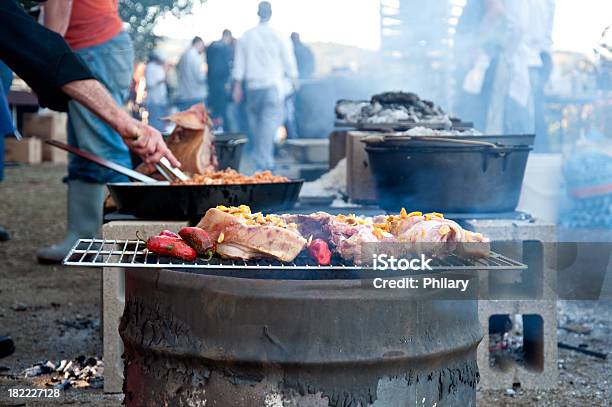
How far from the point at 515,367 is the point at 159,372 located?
94.7 inches

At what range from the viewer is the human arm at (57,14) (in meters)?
6.09

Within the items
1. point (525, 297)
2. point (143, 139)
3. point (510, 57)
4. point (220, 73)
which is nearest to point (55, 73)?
point (143, 139)

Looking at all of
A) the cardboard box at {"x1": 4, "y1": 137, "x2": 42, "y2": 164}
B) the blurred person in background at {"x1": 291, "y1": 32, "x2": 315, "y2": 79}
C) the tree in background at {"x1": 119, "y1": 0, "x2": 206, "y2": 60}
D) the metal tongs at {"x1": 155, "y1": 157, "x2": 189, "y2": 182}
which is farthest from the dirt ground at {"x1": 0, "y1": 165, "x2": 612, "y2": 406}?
the blurred person in background at {"x1": 291, "y1": 32, "x2": 315, "y2": 79}

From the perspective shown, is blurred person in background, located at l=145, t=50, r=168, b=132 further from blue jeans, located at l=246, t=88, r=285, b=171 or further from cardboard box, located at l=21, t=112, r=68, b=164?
blue jeans, located at l=246, t=88, r=285, b=171

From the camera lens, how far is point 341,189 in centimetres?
588

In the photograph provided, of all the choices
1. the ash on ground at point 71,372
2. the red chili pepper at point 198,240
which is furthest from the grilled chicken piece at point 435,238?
the ash on ground at point 71,372

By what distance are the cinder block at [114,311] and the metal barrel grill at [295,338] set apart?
1.68 m

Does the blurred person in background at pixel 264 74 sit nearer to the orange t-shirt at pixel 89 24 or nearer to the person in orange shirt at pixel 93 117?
the person in orange shirt at pixel 93 117

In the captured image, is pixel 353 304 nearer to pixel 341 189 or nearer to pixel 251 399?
pixel 251 399

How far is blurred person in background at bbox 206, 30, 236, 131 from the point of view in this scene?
16.4 m

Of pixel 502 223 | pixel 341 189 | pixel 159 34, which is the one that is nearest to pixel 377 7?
pixel 341 189

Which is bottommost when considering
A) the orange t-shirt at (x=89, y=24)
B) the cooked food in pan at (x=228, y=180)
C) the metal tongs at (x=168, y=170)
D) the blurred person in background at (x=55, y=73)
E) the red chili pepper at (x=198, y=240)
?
the red chili pepper at (x=198, y=240)

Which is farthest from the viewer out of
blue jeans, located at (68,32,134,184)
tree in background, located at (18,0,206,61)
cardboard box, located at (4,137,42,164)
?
cardboard box, located at (4,137,42,164)

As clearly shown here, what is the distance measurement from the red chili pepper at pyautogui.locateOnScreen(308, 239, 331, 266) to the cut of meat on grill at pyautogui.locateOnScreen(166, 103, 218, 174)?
9.46 feet
